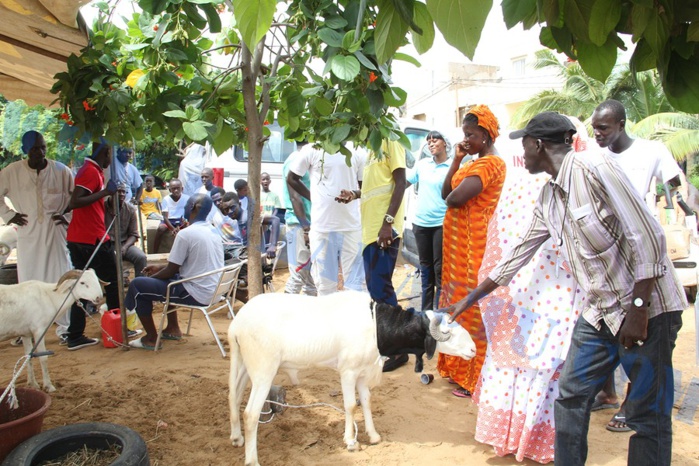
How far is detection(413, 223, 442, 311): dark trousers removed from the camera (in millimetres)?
5348

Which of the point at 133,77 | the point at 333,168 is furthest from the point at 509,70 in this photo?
the point at 133,77

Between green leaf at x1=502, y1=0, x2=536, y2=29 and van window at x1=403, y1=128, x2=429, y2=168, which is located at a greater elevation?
van window at x1=403, y1=128, x2=429, y2=168

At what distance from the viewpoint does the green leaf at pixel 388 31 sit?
0.94 metres

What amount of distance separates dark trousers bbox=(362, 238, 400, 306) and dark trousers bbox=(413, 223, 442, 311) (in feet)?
2.70

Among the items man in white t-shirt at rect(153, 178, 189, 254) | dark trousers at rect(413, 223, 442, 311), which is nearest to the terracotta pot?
dark trousers at rect(413, 223, 442, 311)

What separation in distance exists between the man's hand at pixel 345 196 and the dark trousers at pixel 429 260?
121cm

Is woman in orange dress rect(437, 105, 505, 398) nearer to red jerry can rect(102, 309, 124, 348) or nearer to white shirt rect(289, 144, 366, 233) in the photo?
white shirt rect(289, 144, 366, 233)

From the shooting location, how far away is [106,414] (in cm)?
377

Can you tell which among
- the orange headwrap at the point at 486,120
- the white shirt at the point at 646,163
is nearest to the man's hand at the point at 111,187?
the orange headwrap at the point at 486,120

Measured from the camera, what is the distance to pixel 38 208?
17.3ft

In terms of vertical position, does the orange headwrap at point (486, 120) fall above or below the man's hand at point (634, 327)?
above

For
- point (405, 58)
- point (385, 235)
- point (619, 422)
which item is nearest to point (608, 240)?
point (405, 58)

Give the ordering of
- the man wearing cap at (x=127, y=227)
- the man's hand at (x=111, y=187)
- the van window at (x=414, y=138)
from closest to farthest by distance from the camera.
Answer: the man's hand at (x=111, y=187) → the man wearing cap at (x=127, y=227) → the van window at (x=414, y=138)

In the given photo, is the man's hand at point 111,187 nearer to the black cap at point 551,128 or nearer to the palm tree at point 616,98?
the black cap at point 551,128
